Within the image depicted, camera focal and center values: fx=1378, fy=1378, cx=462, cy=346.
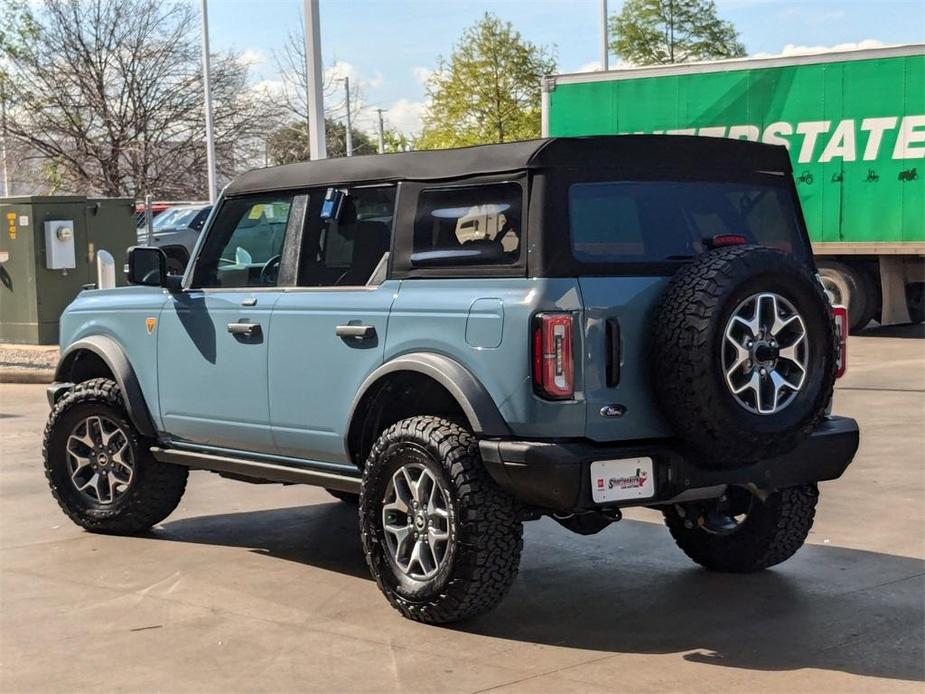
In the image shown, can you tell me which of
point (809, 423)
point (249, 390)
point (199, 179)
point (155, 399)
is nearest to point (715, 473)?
point (809, 423)

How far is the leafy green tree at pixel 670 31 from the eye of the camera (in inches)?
1836

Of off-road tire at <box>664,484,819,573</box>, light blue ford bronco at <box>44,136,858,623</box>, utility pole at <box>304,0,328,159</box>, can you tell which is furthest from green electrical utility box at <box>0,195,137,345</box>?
off-road tire at <box>664,484,819,573</box>

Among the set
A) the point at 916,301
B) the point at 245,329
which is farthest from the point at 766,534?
the point at 916,301

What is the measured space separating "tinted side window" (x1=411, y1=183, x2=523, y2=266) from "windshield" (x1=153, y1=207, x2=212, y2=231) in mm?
18062

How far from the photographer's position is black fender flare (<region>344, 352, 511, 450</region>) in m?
5.19

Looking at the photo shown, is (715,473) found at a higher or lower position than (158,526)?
higher

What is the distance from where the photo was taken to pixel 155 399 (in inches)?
276

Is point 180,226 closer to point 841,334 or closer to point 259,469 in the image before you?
point 259,469

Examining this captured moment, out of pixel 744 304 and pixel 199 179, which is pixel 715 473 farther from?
pixel 199 179

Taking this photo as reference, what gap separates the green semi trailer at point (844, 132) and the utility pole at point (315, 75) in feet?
20.1

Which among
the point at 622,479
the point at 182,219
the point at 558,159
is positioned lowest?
the point at 622,479

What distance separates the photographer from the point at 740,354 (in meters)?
5.12

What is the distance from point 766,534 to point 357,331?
2.04 metres

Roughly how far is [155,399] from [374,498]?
6.02 feet
